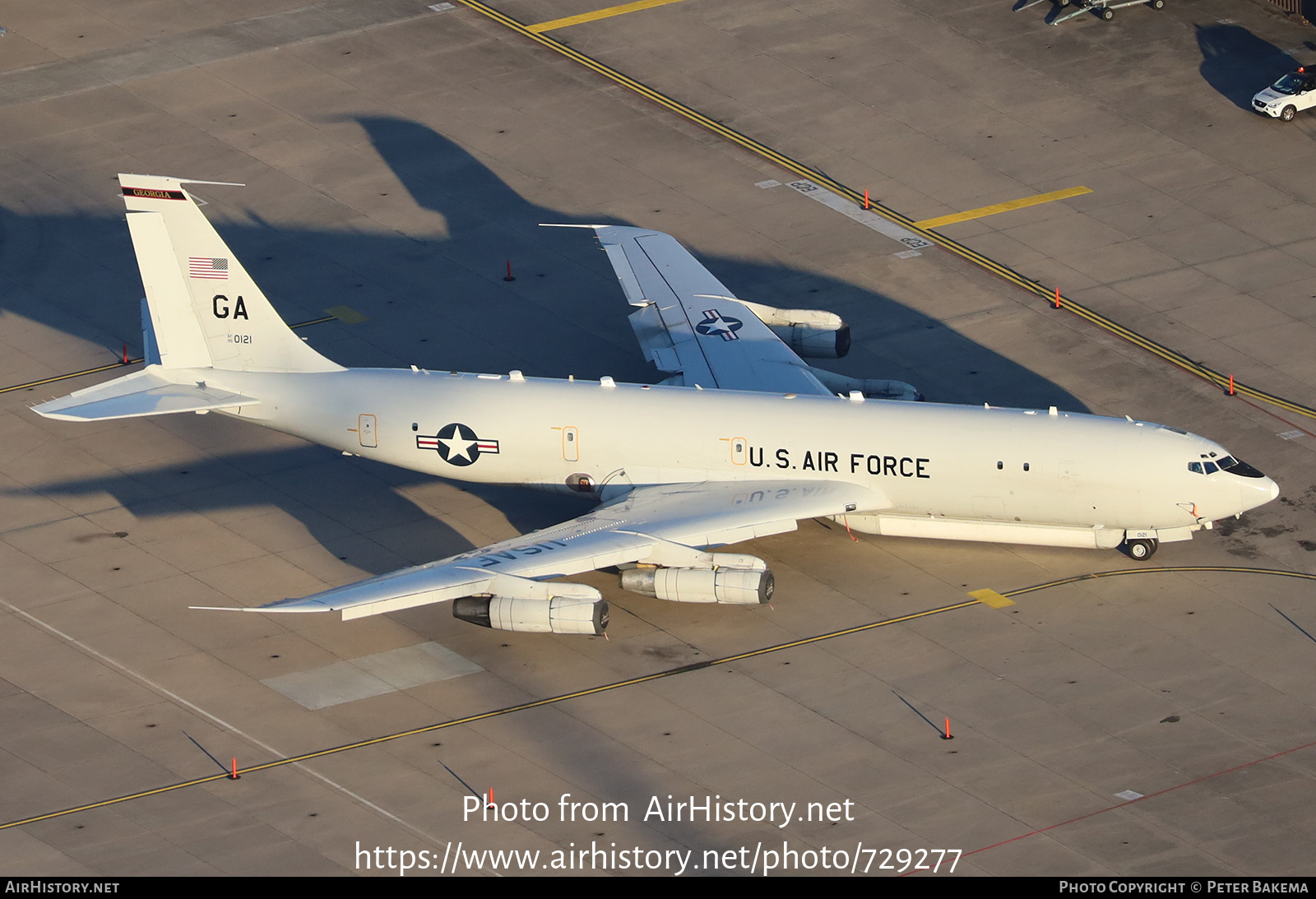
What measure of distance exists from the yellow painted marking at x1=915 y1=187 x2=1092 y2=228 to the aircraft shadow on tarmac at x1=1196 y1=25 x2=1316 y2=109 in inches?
420

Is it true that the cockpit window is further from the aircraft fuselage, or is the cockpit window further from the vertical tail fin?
the vertical tail fin

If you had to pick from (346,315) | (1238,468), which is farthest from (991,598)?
(346,315)

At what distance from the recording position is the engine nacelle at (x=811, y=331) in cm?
6731

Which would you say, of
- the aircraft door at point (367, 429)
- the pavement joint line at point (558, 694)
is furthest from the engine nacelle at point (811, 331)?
the aircraft door at point (367, 429)

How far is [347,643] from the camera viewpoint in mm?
55719


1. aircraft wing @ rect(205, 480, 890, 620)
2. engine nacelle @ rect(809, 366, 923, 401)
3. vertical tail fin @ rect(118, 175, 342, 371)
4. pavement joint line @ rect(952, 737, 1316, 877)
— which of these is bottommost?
pavement joint line @ rect(952, 737, 1316, 877)

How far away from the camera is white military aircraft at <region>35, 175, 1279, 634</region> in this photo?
184ft

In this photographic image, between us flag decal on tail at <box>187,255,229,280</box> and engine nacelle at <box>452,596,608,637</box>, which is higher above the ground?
us flag decal on tail at <box>187,255,229,280</box>

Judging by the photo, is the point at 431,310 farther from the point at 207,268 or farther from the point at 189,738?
the point at 189,738

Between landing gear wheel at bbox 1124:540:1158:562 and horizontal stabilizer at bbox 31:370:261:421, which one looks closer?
horizontal stabilizer at bbox 31:370:261:421

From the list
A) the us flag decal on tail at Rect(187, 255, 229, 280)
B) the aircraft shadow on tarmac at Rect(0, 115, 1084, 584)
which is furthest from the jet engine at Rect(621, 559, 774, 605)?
the us flag decal on tail at Rect(187, 255, 229, 280)

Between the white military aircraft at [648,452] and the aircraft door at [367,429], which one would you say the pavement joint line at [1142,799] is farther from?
the aircraft door at [367,429]

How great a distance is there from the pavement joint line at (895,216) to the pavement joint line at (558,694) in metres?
11.3

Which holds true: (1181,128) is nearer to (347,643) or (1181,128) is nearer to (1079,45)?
(1079,45)
